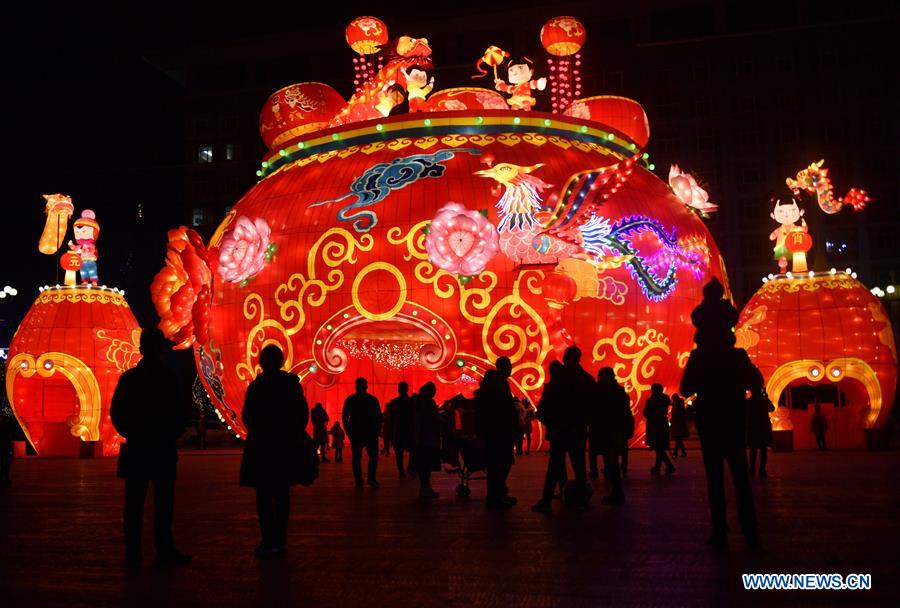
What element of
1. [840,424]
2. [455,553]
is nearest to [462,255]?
[840,424]

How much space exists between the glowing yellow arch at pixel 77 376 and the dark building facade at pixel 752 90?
112 ft

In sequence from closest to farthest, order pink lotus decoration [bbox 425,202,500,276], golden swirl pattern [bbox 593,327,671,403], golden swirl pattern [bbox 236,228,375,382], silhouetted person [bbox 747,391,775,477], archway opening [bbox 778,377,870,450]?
silhouetted person [bbox 747,391,775,477] → pink lotus decoration [bbox 425,202,500,276] → golden swirl pattern [bbox 593,327,671,403] → golden swirl pattern [bbox 236,228,375,382] → archway opening [bbox 778,377,870,450]

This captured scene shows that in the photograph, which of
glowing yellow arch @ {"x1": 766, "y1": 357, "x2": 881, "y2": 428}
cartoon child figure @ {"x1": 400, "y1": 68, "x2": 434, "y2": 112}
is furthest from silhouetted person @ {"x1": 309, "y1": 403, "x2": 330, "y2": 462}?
glowing yellow arch @ {"x1": 766, "y1": 357, "x2": 881, "y2": 428}

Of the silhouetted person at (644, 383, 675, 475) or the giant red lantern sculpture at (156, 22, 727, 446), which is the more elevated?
the giant red lantern sculpture at (156, 22, 727, 446)

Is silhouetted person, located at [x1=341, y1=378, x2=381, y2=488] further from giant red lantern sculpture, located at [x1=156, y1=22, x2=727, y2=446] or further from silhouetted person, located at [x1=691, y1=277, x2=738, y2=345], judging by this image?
silhouetted person, located at [x1=691, y1=277, x2=738, y2=345]

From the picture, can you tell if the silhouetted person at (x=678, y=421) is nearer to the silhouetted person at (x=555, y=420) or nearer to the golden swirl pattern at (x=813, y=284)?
the golden swirl pattern at (x=813, y=284)

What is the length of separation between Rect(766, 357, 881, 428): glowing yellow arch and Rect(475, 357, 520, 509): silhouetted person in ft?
53.0

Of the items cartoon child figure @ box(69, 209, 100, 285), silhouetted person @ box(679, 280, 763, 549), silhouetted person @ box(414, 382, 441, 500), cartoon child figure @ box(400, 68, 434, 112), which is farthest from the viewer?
cartoon child figure @ box(69, 209, 100, 285)

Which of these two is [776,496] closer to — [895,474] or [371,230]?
[895,474]

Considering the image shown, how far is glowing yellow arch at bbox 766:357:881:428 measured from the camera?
2527 cm

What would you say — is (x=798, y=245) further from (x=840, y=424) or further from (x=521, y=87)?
(x=521, y=87)

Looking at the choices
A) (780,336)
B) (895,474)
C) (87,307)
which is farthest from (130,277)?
(895,474)

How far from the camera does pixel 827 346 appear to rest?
25328 millimetres

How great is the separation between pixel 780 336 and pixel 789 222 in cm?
328
